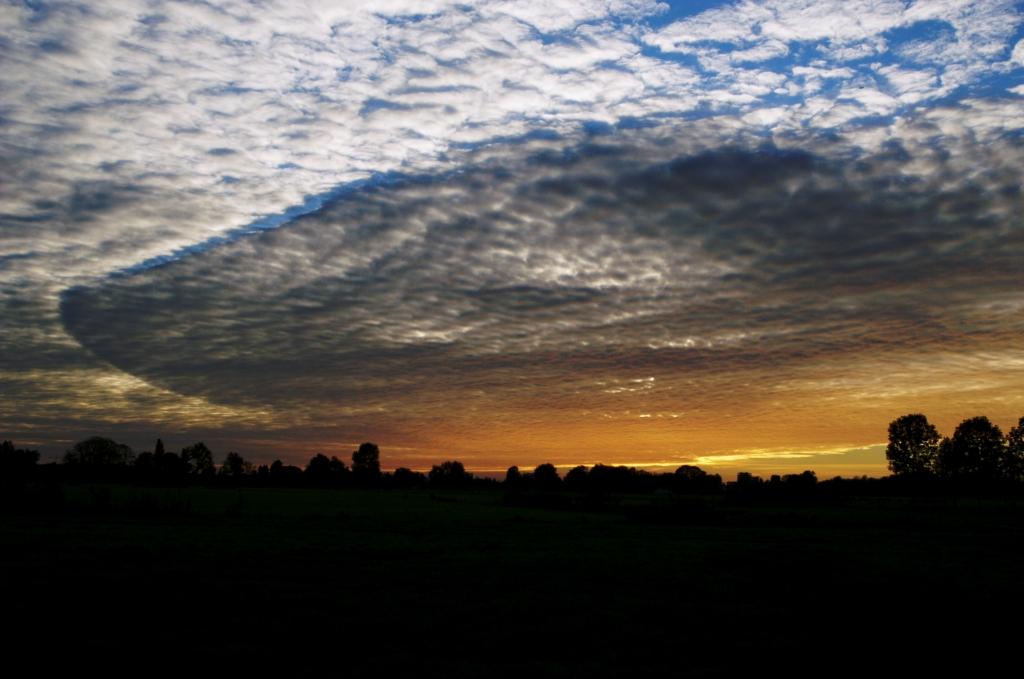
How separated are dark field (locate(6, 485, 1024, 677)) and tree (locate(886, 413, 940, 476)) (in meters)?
116

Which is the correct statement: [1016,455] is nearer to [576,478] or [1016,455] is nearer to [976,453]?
[976,453]

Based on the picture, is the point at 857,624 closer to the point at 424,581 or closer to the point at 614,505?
the point at 424,581

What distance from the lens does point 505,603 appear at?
1794 cm

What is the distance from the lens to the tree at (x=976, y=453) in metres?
134

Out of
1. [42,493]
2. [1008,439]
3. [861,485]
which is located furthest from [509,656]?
[1008,439]

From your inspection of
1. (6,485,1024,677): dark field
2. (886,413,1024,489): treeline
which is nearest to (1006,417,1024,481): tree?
(886,413,1024,489): treeline

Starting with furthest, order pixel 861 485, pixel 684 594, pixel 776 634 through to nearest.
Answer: pixel 861 485 → pixel 684 594 → pixel 776 634

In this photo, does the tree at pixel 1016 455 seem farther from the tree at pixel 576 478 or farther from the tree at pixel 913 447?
the tree at pixel 576 478

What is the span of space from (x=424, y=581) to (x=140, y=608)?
24.5 ft

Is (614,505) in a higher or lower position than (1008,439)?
lower

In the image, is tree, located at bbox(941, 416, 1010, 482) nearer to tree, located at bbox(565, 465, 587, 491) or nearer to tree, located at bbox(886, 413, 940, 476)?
tree, located at bbox(886, 413, 940, 476)

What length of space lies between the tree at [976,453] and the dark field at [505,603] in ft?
383

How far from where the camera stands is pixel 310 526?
43312mm

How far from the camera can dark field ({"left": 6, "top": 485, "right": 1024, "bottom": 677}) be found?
43.2 feet
